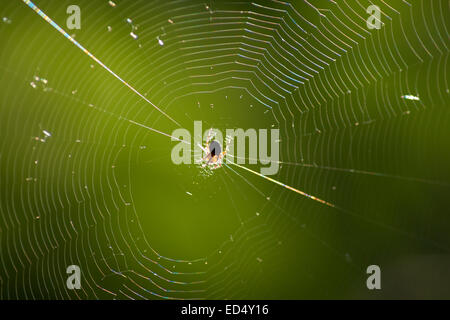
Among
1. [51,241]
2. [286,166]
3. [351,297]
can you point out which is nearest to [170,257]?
[51,241]

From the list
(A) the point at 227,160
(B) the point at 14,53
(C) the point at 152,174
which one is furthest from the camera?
(A) the point at 227,160

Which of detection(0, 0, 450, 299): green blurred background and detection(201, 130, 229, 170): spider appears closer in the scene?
detection(0, 0, 450, 299): green blurred background

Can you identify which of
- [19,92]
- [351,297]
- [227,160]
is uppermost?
[19,92]

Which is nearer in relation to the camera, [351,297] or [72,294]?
[72,294]

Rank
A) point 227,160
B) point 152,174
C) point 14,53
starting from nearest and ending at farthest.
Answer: point 14,53 → point 152,174 → point 227,160

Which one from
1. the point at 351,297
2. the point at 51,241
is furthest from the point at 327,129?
the point at 51,241

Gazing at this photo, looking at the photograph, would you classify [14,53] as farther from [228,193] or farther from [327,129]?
[327,129]

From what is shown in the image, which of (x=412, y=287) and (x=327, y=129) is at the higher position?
(x=327, y=129)

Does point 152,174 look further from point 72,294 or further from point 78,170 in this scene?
point 72,294
